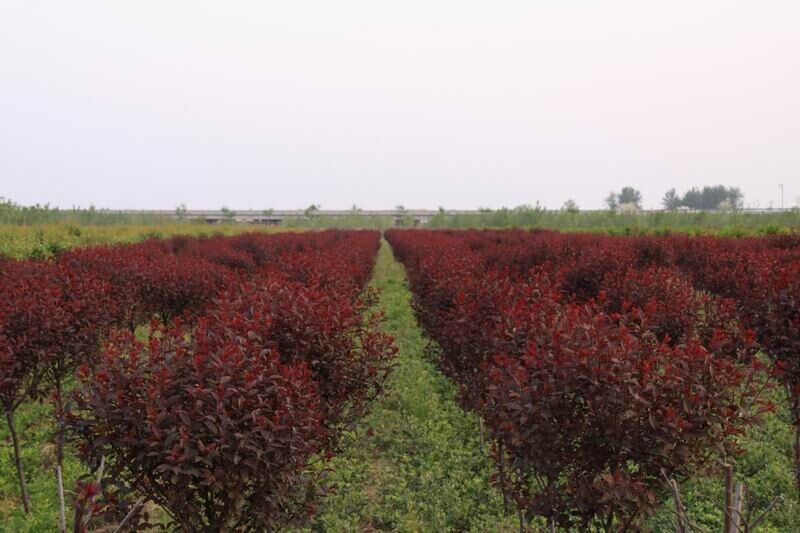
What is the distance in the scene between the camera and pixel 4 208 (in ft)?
97.7

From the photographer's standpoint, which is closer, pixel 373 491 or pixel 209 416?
pixel 209 416

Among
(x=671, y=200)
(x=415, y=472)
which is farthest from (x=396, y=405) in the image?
(x=671, y=200)

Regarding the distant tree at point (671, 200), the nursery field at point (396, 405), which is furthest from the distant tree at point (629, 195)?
the nursery field at point (396, 405)

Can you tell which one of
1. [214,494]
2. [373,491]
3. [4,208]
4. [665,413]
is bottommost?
[373,491]

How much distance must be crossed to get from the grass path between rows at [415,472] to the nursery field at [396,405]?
32 millimetres

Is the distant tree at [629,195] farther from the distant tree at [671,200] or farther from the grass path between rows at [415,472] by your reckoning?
the grass path between rows at [415,472]

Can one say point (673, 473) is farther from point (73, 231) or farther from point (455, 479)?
point (73, 231)

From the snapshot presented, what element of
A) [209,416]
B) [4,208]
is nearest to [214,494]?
[209,416]

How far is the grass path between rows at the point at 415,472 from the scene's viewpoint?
555 cm

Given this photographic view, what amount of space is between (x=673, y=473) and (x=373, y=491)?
3758 millimetres

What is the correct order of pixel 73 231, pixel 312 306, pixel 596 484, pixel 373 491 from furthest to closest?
pixel 73 231 < pixel 373 491 < pixel 312 306 < pixel 596 484

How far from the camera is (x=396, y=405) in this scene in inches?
356

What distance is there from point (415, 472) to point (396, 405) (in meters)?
2.41

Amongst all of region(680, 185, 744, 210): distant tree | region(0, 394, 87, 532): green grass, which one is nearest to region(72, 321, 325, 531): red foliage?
region(0, 394, 87, 532): green grass
